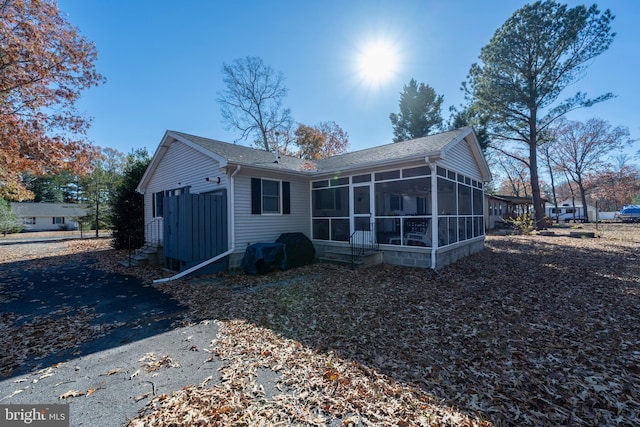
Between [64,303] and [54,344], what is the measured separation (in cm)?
253

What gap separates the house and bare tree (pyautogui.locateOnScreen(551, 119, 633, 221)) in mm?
28157

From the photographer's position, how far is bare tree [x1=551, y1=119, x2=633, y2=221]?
93.2 ft

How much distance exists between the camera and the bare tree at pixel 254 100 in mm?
22078

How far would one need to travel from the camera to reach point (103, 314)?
507cm

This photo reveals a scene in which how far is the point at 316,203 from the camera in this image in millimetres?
10703

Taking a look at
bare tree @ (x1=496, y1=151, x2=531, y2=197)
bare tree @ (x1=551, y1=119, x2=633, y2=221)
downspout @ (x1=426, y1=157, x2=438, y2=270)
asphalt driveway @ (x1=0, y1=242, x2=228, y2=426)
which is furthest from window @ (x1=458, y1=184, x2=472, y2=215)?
bare tree @ (x1=496, y1=151, x2=531, y2=197)

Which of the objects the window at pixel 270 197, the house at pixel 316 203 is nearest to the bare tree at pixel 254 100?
the house at pixel 316 203

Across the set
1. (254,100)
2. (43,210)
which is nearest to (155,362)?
(254,100)

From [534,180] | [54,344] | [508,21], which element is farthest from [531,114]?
[54,344]

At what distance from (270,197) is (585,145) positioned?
127 feet

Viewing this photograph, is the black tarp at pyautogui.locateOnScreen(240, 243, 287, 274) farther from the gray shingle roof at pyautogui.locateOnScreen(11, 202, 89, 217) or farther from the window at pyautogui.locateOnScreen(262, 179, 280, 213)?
the gray shingle roof at pyautogui.locateOnScreen(11, 202, 89, 217)

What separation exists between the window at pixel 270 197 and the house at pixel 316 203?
36 mm

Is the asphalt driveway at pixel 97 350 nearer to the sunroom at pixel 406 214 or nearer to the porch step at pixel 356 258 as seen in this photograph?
the porch step at pixel 356 258

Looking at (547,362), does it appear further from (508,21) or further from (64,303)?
(508,21)
